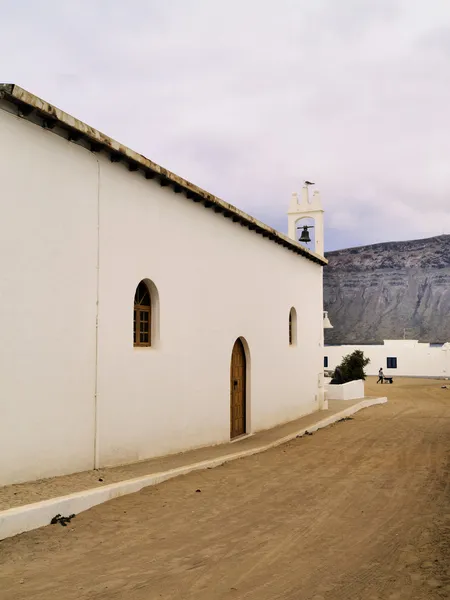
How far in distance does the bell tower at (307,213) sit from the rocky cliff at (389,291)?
53.9m

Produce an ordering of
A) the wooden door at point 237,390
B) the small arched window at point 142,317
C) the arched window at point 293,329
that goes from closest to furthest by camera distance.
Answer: the small arched window at point 142,317 → the wooden door at point 237,390 → the arched window at point 293,329

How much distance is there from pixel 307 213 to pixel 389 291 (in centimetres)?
6305

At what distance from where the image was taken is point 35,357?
22.2ft

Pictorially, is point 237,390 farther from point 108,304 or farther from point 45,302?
point 45,302

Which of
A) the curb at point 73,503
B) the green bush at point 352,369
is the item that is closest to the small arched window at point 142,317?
the curb at point 73,503

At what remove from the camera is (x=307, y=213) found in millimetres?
19641

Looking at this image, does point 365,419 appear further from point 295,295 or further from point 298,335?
point 295,295

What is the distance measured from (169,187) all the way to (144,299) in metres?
1.99

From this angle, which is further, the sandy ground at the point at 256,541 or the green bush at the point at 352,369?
the green bush at the point at 352,369

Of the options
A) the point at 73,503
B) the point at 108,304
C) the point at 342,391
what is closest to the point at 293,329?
the point at 342,391

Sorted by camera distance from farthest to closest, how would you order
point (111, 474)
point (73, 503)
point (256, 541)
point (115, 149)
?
1. point (115, 149)
2. point (111, 474)
3. point (73, 503)
4. point (256, 541)

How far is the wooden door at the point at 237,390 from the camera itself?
12.5 metres

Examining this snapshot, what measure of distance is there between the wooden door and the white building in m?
0.05

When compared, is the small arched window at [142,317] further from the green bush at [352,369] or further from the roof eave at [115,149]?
the green bush at [352,369]
